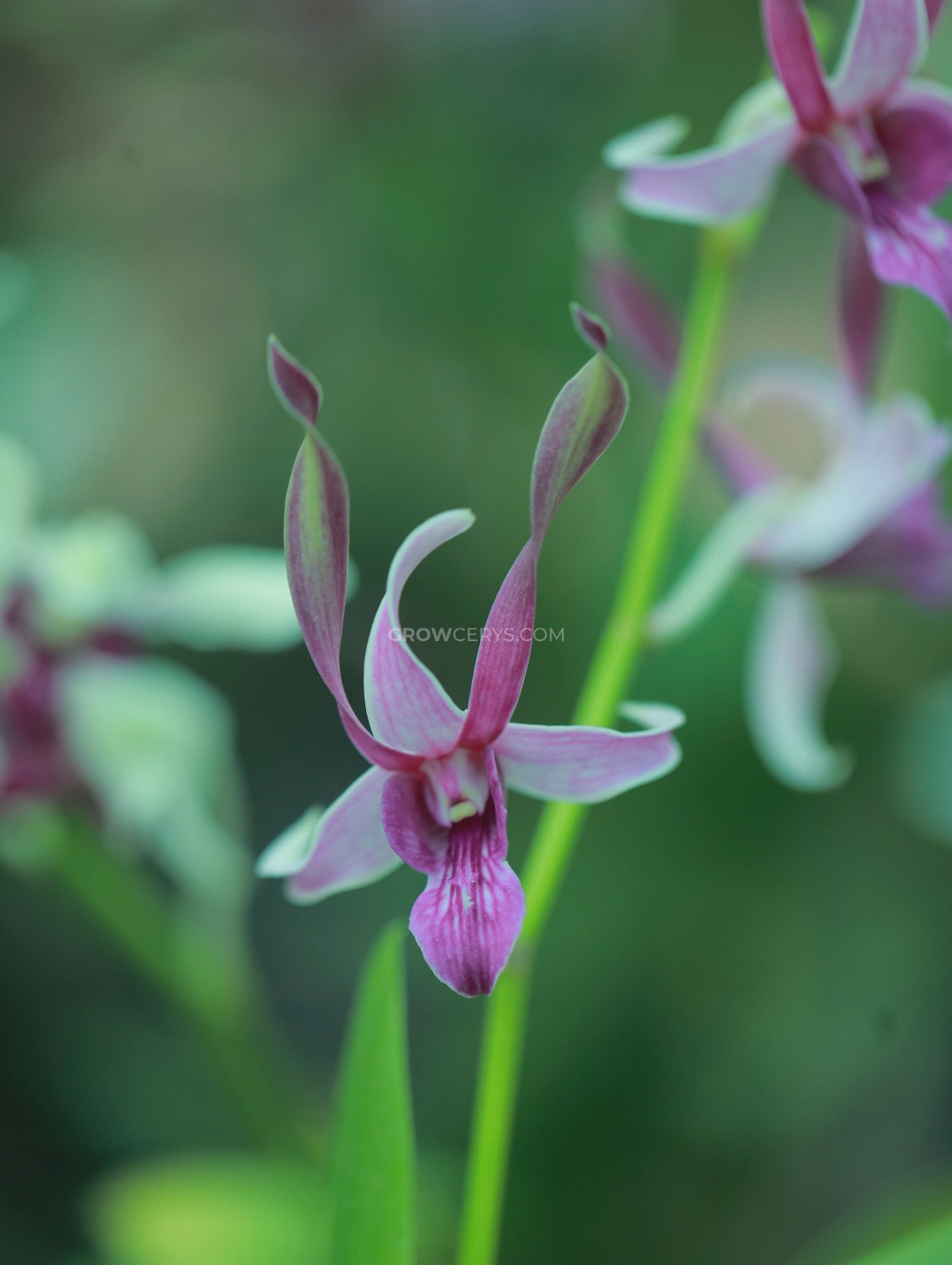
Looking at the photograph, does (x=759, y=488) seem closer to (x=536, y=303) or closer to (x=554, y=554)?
(x=554, y=554)

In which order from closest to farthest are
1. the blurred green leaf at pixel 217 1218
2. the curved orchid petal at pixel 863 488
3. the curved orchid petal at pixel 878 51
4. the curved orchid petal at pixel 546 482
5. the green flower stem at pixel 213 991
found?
the curved orchid petal at pixel 546 482
the curved orchid petal at pixel 878 51
the curved orchid petal at pixel 863 488
the blurred green leaf at pixel 217 1218
the green flower stem at pixel 213 991

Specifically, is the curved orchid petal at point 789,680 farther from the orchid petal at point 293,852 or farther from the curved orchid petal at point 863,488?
the orchid petal at point 293,852

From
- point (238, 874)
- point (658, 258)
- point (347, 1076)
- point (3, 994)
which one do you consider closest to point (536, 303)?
point (658, 258)

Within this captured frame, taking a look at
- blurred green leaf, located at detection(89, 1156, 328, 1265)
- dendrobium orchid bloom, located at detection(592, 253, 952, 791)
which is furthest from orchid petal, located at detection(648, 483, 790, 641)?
blurred green leaf, located at detection(89, 1156, 328, 1265)

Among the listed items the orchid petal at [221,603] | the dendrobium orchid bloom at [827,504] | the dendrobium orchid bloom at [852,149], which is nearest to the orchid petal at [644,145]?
the dendrobium orchid bloom at [852,149]

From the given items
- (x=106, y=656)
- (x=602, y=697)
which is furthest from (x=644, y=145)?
(x=106, y=656)

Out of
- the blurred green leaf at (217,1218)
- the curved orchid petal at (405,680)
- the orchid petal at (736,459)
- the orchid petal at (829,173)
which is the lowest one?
the blurred green leaf at (217,1218)
